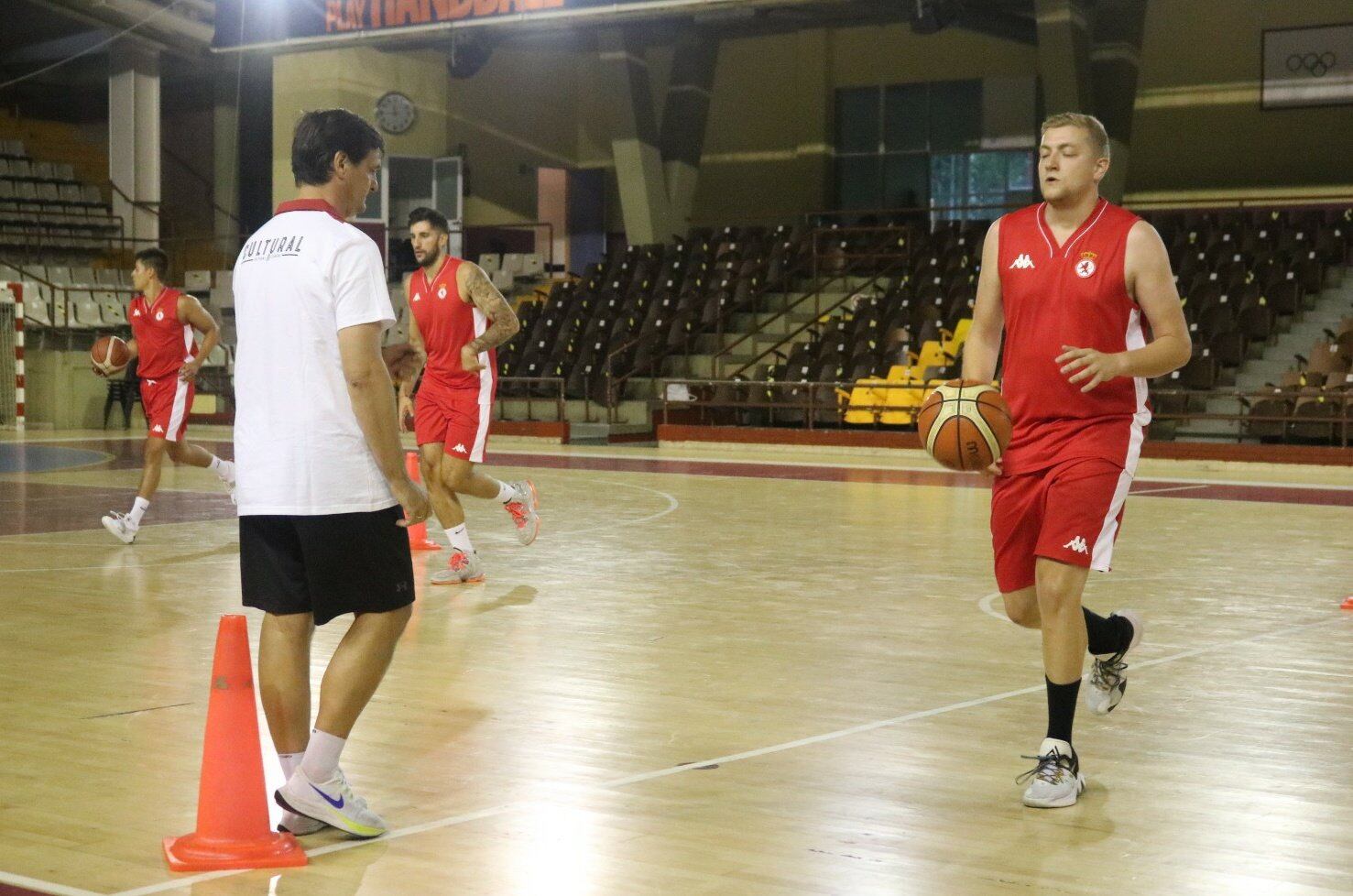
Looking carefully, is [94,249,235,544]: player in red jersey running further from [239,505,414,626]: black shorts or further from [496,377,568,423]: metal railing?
[496,377,568,423]: metal railing

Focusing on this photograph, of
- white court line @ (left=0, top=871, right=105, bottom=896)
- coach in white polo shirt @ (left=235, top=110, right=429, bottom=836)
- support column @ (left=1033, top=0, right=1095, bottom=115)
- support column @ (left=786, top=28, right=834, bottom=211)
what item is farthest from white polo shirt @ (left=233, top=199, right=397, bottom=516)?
support column @ (left=786, top=28, right=834, bottom=211)

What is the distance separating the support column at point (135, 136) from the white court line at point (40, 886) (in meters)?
28.9

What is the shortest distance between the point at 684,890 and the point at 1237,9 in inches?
973

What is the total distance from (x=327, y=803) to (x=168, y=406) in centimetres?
732

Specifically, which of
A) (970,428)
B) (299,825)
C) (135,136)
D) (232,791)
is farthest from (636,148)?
(232,791)

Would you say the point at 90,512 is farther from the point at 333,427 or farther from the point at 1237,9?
the point at 1237,9

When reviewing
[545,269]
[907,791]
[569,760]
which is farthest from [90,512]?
[545,269]

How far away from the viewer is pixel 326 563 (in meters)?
4.04

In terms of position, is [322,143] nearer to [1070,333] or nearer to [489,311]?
[1070,333]

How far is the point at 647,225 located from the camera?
89.9 feet

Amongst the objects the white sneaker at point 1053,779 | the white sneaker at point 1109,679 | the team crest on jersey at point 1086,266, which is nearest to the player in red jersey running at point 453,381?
the white sneaker at point 1109,679

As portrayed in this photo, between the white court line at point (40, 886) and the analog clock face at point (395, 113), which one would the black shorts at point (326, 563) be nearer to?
the white court line at point (40, 886)

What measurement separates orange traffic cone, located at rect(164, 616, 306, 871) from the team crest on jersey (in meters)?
2.38

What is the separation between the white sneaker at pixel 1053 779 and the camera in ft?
14.5
